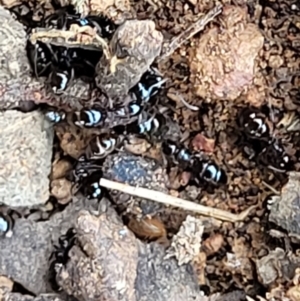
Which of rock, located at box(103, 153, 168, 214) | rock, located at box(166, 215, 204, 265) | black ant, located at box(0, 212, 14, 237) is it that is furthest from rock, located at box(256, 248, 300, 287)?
black ant, located at box(0, 212, 14, 237)

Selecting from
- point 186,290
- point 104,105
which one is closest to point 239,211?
point 186,290

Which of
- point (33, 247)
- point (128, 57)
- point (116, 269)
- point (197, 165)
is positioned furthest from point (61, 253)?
point (128, 57)

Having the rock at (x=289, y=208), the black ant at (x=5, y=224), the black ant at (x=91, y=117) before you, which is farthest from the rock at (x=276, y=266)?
the black ant at (x=5, y=224)

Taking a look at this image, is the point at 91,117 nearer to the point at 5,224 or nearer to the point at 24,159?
the point at 24,159

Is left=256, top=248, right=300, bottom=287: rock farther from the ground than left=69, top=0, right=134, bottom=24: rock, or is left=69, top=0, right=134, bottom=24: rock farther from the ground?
left=69, top=0, right=134, bottom=24: rock

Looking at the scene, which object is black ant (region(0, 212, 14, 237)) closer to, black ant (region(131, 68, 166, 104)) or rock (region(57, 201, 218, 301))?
rock (region(57, 201, 218, 301))

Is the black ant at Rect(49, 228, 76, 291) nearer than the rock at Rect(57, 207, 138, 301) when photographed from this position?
No
